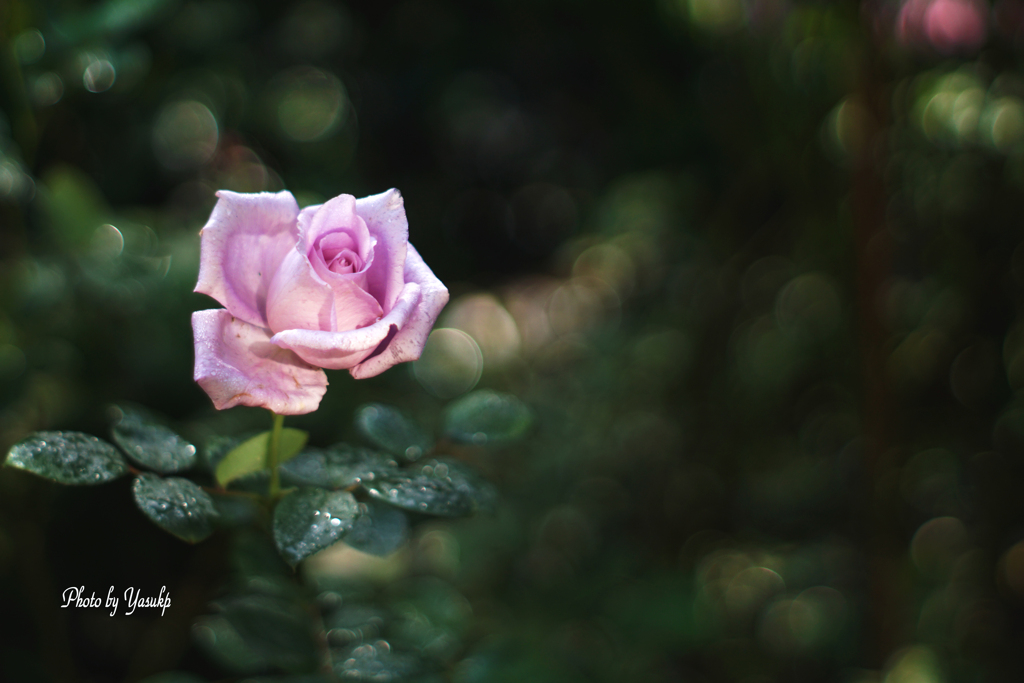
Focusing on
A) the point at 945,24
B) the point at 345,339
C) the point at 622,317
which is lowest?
the point at 345,339

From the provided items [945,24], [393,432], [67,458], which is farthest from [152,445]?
[945,24]

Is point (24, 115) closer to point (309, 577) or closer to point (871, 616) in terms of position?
point (309, 577)

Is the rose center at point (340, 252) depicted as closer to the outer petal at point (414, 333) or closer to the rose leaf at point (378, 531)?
the outer petal at point (414, 333)

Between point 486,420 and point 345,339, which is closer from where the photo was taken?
point 345,339

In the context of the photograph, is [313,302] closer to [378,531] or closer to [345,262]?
[345,262]

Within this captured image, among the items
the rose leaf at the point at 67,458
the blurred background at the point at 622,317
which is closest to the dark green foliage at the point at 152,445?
the rose leaf at the point at 67,458

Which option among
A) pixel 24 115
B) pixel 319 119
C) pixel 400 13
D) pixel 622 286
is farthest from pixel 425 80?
pixel 24 115
